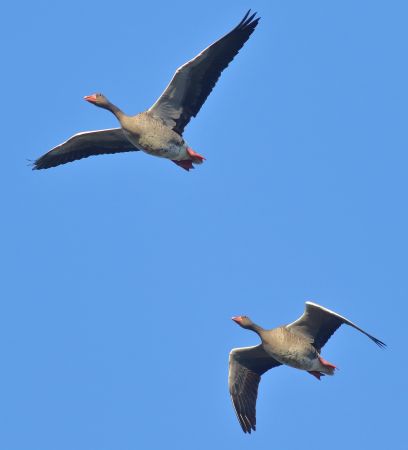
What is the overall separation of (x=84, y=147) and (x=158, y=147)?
9.41 feet

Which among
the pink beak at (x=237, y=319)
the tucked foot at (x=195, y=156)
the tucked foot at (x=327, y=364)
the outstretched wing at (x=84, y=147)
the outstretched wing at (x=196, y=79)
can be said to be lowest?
the tucked foot at (x=327, y=364)

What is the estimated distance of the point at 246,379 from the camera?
2648 centimetres

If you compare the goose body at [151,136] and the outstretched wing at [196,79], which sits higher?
the outstretched wing at [196,79]

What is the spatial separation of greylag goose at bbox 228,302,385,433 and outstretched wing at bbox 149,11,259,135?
428 centimetres

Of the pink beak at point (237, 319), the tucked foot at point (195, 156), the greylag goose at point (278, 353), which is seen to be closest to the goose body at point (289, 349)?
the greylag goose at point (278, 353)

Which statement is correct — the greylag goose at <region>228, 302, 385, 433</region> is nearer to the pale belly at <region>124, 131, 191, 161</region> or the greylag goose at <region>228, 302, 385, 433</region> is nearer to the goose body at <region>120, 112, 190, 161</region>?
the pale belly at <region>124, 131, 191, 161</region>

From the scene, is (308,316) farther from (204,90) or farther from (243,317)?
(204,90)

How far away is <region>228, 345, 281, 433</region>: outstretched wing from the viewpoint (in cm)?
2628

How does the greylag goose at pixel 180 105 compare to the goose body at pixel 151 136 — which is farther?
the goose body at pixel 151 136

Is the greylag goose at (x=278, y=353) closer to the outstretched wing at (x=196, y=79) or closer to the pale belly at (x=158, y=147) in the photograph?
the pale belly at (x=158, y=147)

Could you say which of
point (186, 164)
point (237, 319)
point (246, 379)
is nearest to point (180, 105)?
point (186, 164)

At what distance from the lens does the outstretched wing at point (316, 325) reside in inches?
983

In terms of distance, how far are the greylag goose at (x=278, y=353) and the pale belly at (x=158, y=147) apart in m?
3.55

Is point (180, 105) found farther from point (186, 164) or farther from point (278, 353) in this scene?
point (278, 353)
